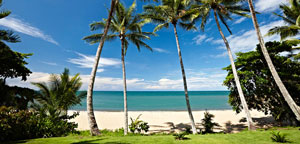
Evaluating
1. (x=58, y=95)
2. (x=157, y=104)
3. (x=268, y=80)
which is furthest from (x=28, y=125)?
(x=157, y=104)

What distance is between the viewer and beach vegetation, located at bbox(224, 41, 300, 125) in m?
9.37

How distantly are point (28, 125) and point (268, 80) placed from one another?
51.8ft

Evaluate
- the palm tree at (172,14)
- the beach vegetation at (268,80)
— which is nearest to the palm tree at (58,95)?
the palm tree at (172,14)

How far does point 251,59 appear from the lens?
10.6 metres

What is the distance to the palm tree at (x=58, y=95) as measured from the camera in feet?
25.3

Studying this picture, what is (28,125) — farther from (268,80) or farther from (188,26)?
(268,80)

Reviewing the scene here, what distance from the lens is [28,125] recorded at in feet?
19.6

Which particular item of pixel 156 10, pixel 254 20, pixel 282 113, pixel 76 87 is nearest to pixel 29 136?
pixel 76 87

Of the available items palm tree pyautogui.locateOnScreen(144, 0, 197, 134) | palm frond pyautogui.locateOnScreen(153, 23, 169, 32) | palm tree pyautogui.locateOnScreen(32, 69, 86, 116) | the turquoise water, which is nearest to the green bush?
palm tree pyautogui.locateOnScreen(32, 69, 86, 116)

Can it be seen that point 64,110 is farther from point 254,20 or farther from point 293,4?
point 293,4

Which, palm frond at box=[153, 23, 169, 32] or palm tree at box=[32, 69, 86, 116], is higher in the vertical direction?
palm frond at box=[153, 23, 169, 32]

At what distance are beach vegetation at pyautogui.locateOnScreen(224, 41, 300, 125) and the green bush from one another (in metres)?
12.6

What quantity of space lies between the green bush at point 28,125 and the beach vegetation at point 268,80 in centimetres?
1261

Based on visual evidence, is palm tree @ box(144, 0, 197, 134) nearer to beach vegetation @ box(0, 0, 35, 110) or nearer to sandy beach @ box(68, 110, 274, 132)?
sandy beach @ box(68, 110, 274, 132)
